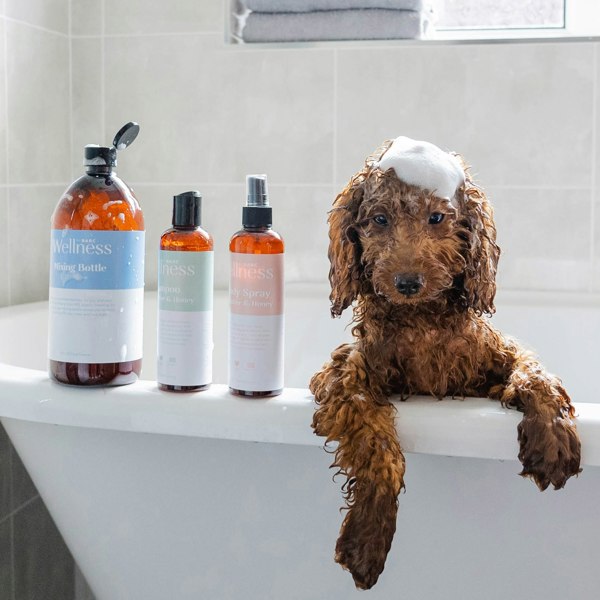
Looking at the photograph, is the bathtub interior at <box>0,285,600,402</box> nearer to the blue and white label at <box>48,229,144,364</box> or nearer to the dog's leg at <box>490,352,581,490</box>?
the blue and white label at <box>48,229,144,364</box>

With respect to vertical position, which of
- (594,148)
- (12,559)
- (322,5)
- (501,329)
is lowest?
(12,559)

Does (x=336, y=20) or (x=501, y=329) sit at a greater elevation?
(x=336, y=20)

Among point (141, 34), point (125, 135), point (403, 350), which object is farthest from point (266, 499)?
point (141, 34)

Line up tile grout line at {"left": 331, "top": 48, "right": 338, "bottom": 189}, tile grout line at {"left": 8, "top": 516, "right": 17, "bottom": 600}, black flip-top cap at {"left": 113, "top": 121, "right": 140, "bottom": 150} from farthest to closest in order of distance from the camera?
tile grout line at {"left": 331, "top": 48, "right": 338, "bottom": 189} < tile grout line at {"left": 8, "top": 516, "right": 17, "bottom": 600} < black flip-top cap at {"left": 113, "top": 121, "right": 140, "bottom": 150}

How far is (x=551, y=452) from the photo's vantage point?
734 millimetres

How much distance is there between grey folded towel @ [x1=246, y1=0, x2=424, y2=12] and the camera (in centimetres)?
184

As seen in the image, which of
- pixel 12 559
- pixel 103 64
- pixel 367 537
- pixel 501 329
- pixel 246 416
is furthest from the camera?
pixel 103 64

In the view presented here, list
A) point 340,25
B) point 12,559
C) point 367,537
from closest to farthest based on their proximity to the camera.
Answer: point 367,537 < point 12,559 < point 340,25

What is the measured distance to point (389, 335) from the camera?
0.84 m

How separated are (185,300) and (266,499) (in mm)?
247

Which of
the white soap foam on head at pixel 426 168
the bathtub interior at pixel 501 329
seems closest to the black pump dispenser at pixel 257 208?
the white soap foam on head at pixel 426 168

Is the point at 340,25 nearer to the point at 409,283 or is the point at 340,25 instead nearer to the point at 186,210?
the point at 186,210

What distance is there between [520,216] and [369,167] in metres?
1.08

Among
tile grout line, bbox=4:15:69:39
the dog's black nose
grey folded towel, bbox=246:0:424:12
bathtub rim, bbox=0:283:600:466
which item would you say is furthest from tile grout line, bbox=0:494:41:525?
grey folded towel, bbox=246:0:424:12
